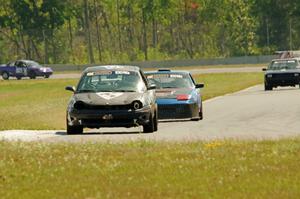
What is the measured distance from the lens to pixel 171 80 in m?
28.6

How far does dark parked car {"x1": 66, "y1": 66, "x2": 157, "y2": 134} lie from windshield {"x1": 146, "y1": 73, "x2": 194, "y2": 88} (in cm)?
586

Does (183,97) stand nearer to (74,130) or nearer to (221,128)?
(221,128)

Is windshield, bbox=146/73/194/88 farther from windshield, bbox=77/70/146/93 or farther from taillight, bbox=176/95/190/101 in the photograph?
windshield, bbox=77/70/146/93

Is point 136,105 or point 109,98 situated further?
point 109,98

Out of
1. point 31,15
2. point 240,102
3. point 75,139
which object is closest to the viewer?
point 75,139

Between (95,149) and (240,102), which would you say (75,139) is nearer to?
(95,149)

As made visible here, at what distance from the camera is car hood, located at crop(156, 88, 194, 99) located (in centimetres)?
2722

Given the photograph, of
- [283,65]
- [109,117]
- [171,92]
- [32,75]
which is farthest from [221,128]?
[32,75]

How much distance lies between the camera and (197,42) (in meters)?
127

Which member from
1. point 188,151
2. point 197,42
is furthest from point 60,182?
point 197,42

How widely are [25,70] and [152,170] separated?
67.4 meters

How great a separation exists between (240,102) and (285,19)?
84203mm

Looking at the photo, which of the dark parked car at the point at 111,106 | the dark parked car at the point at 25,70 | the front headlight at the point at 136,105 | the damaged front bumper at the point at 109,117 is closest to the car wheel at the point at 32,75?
the dark parked car at the point at 25,70

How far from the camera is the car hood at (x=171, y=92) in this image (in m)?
27.2
